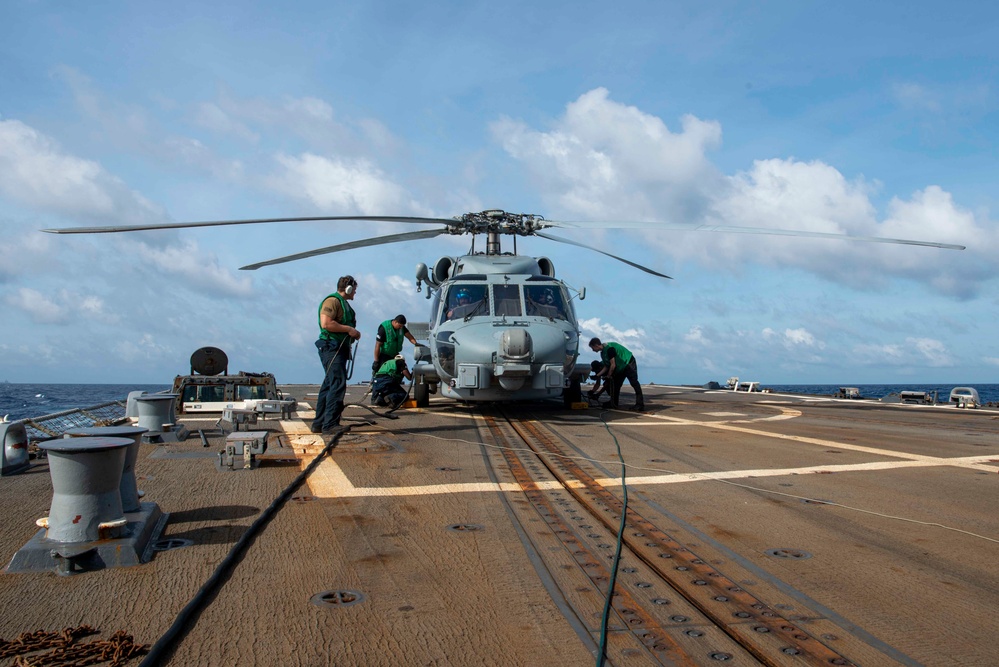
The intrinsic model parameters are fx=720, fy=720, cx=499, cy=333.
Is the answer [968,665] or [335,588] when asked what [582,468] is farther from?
[968,665]

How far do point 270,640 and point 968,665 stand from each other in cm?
261

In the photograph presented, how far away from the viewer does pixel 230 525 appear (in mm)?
4418

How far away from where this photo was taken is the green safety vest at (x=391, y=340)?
13930 mm

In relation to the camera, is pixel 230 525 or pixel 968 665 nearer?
pixel 968 665

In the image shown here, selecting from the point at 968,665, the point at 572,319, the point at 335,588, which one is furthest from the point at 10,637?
the point at 572,319

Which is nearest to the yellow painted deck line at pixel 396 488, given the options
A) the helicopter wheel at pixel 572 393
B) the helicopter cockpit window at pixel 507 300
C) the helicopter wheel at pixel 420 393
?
the helicopter cockpit window at pixel 507 300

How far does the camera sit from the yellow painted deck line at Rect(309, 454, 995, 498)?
18.3 ft

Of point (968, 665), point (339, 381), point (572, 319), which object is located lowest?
point (968, 665)

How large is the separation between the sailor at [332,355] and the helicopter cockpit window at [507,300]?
3975 mm

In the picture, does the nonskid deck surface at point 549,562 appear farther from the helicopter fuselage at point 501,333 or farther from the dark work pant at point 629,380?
the dark work pant at point 629,380

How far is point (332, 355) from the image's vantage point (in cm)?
891

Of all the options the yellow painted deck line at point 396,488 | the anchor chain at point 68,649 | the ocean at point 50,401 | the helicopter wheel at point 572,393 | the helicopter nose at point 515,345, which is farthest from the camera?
the ocean at point 50,401

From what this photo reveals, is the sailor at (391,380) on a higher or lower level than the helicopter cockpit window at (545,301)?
lower

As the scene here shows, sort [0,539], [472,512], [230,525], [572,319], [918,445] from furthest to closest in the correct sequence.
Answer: [572,319], [918,445], [472,512], [230,525], [0,539]
